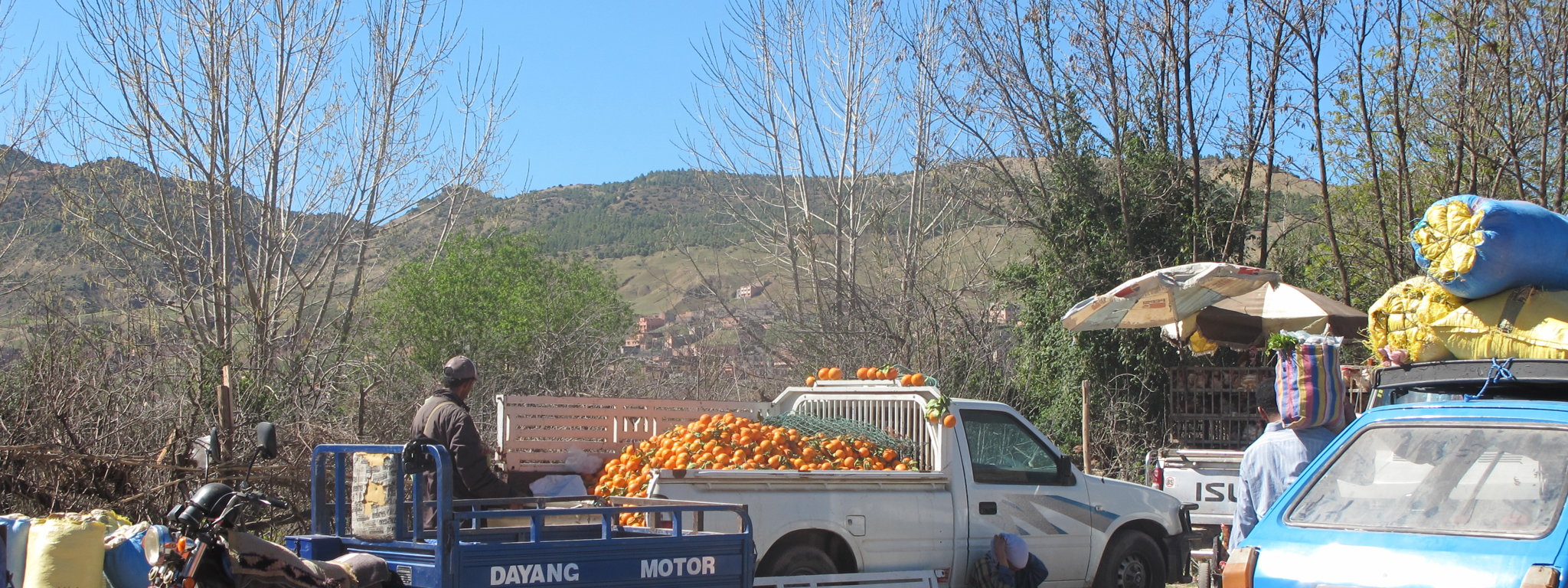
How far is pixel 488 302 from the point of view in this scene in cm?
4009

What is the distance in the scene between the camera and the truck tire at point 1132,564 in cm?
901

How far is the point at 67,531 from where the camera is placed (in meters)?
6.04

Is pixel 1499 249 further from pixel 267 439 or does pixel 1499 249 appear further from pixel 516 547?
pixel 267 439

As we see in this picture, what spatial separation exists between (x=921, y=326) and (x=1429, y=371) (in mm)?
14431

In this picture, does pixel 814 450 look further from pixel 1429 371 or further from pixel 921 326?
pixel 921 326

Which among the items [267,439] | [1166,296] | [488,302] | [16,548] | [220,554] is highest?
[488,302]

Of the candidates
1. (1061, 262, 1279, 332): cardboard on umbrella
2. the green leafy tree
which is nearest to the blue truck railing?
(1061, 262, 1279, 332): cardboard on umbrella

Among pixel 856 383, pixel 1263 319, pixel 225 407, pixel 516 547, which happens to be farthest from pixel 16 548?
pixel 1263 319

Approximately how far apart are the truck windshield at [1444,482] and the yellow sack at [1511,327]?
120cm

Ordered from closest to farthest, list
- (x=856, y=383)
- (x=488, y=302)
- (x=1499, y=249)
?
1. (x=1499, y=249)
2. (x=856, y=383)
3. (x=488, y=302)

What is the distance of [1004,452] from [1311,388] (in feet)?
8.77

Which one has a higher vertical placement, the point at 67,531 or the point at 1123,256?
the point at 1123,256

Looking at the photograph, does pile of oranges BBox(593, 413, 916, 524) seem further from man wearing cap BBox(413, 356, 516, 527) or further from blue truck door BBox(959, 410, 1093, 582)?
man wearing cap BBox(413, 356, 516, 527)

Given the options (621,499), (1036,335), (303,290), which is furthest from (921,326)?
(621,499)
